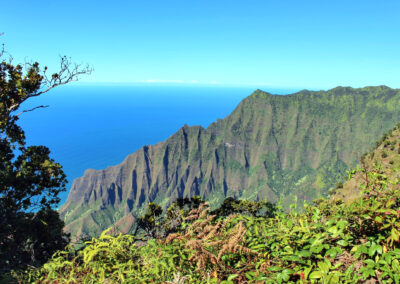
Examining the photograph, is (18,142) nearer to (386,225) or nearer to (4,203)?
(4,203)

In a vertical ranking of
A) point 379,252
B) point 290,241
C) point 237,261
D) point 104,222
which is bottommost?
point 104,222

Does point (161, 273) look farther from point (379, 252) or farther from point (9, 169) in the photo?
point (9, 169)

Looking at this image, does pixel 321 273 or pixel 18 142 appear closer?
pixel 321 273

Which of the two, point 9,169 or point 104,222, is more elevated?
point 9,169

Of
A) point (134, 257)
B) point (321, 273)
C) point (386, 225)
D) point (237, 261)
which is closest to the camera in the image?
point (321, 273)

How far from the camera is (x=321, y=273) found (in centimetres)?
227

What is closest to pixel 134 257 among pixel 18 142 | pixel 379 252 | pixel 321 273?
pixel 321 273

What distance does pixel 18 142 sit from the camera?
16.3 m

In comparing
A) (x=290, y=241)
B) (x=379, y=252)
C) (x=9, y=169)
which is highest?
(x=379, y=252)

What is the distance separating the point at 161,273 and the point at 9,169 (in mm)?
17097

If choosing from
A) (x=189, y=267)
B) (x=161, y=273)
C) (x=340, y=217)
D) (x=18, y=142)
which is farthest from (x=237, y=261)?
(x=18, y=142)

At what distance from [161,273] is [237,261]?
3.63 feet

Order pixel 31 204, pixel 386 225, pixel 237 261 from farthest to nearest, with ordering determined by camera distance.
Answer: pixel 31 204 < pixel 237 261 < pixel 386 225

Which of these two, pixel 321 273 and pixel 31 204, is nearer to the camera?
pixel 321 273
